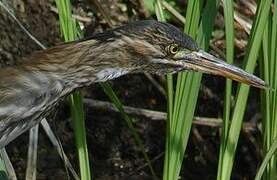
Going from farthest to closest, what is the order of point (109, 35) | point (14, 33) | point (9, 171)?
1. point (14, 33)
2. point (9, 171)
3. point (109, 35)

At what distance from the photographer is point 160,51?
2.43m

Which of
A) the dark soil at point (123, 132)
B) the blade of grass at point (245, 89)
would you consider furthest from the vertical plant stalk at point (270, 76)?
the dark soil at point (123, 132)

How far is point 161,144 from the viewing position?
3.89 meters

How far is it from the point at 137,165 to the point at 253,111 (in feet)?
2.04

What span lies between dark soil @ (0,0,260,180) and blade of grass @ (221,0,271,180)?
40.4 inches

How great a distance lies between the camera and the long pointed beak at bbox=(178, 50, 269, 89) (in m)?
2.47

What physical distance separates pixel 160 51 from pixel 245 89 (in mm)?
431

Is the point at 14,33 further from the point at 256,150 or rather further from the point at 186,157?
the point at 256,150

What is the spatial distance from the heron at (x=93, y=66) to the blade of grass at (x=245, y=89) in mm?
164

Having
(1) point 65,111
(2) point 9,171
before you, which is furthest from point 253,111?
(2) point 9,171

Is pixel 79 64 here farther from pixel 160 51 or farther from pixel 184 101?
pixel 184 101

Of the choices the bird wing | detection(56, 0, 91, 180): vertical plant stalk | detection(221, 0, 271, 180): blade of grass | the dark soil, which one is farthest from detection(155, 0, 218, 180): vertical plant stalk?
the dark soil

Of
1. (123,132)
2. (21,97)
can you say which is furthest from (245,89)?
(123,132)

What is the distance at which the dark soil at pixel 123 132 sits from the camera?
3742mm
